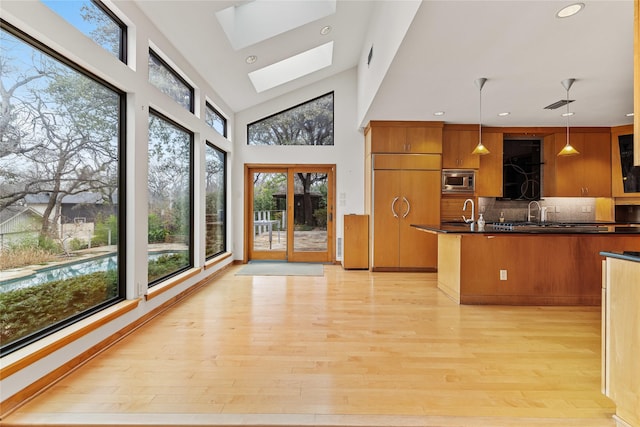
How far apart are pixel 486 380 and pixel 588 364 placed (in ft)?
2.75

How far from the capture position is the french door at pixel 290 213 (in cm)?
631

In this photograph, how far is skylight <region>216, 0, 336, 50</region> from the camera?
3869 mm

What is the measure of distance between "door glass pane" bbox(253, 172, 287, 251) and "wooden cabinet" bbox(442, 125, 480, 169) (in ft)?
9.78

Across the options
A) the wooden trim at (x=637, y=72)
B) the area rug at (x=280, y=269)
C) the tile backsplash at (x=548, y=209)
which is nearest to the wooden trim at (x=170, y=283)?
the area rug at (x=280, y=269)

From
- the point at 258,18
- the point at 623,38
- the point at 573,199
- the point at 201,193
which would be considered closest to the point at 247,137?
the point at 201,193

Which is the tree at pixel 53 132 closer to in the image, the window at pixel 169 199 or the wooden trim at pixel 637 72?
the window at pixel 169 199

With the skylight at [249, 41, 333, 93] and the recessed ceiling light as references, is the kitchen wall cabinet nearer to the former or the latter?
the recessed ceiling light

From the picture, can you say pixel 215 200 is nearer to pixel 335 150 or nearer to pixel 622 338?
pixel 335 150

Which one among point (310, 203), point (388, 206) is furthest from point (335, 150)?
point (388, 206)

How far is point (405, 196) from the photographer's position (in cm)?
542

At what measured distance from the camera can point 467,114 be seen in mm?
4926

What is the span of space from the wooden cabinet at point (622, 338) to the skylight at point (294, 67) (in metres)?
4.84

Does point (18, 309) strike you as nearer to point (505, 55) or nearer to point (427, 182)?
point (505, 55)

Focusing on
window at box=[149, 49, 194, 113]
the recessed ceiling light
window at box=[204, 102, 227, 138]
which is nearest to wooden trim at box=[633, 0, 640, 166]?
the recessed ceiling light
